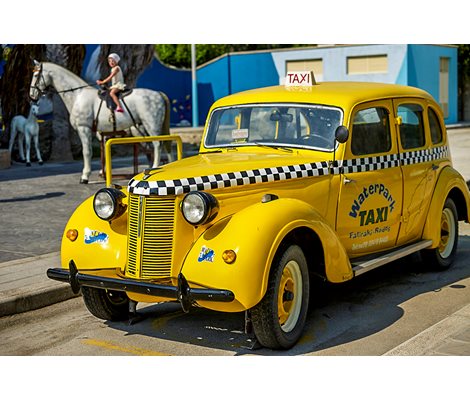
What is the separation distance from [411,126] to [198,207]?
3.14m

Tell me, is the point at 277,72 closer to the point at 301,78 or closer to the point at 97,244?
→ the point at 301,78

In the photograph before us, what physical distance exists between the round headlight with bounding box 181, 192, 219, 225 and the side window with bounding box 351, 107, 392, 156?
6.04ft

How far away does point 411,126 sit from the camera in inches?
306

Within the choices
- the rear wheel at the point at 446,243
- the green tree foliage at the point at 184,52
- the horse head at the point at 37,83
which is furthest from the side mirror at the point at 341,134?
the green tree foliage at the point at 184,52

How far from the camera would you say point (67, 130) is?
19656mm

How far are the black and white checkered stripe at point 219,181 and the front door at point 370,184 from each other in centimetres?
60

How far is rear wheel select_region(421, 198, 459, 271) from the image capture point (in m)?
8.02

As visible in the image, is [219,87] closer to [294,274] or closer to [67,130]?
[67,130]

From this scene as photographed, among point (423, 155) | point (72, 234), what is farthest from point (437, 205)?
point (72, 234)

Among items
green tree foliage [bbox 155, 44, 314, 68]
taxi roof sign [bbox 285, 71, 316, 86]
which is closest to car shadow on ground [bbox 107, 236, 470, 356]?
taxi roof sign [bbox 285, 71, 316, 86]

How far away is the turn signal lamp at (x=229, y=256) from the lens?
531 centimetres

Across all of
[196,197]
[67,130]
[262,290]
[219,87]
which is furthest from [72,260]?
[219,87]

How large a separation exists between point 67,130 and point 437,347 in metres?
15.6

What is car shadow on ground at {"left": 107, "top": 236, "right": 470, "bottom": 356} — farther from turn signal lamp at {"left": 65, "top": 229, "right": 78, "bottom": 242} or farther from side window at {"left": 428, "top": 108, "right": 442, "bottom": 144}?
side window at {"left": 428, "top": 108, "right": 442, "bottom": 144}
